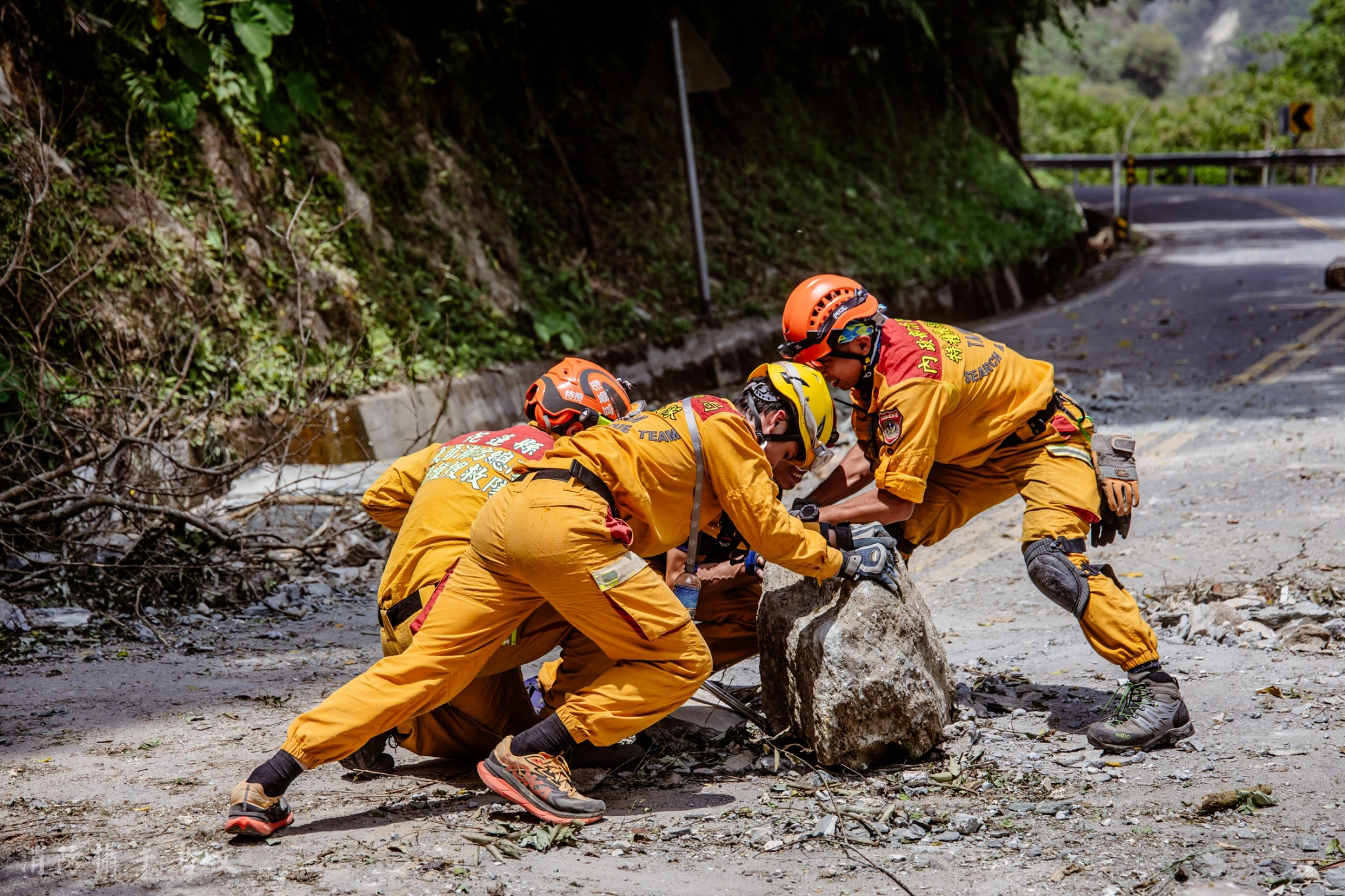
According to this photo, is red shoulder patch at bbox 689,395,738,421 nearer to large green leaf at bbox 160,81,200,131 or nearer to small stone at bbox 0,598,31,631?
small stone at bbox 0,598,31,631

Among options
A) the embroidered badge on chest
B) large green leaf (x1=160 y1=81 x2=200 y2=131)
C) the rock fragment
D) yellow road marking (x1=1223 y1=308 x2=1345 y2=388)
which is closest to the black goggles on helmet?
the embroidered badge on chest

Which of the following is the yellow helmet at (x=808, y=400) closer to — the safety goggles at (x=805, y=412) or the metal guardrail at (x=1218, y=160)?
the safety goggles at (x=805, y=412)

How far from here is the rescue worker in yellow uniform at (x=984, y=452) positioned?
418cm

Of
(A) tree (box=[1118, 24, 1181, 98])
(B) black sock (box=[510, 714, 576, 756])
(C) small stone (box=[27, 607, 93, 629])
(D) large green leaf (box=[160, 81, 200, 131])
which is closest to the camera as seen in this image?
(B) black sock (box=[510, 714, 576, 756])

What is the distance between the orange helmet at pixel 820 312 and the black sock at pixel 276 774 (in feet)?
7.72

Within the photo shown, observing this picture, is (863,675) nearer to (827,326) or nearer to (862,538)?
(862,538)

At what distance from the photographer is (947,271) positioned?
1577 cm

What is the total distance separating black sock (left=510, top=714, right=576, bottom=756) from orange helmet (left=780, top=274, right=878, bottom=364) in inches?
67.2

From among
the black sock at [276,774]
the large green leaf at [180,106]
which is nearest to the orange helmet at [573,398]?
the black sock at [276,774]

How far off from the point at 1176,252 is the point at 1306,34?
129ft

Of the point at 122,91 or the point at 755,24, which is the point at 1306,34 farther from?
the point at 122,91

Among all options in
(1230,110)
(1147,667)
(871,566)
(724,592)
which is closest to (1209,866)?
(1147,667)

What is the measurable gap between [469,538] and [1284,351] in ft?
34.3

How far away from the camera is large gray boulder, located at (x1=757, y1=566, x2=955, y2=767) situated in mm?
4000
